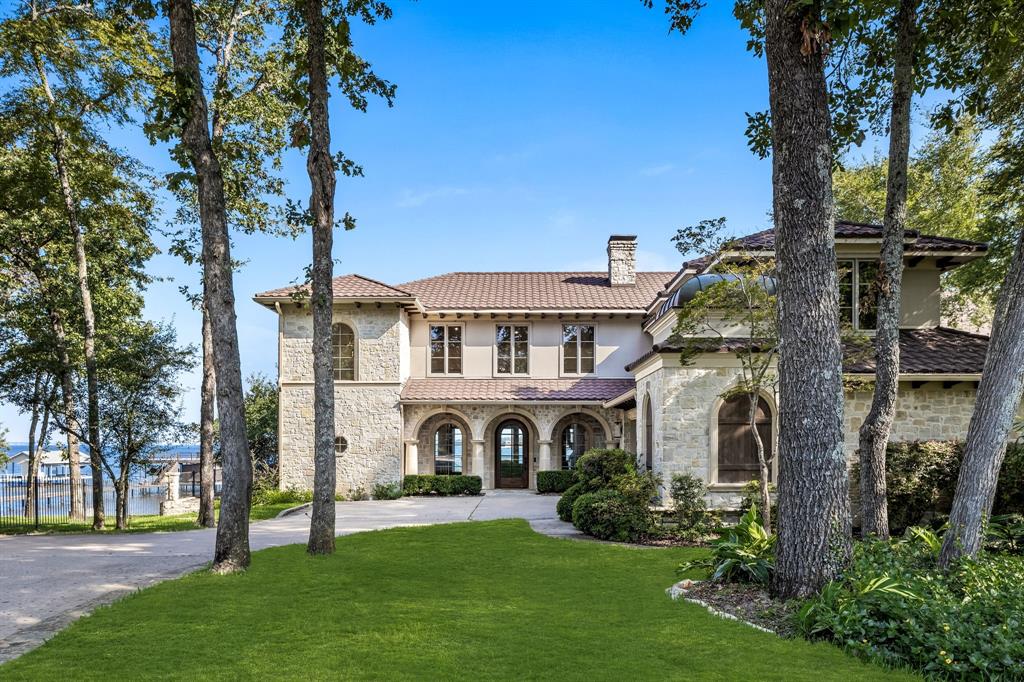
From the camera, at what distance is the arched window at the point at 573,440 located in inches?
954

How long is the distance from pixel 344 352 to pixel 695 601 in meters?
17.3

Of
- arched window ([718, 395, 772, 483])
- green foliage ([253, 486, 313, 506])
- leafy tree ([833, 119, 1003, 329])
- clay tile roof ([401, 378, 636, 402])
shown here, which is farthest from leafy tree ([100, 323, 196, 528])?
leafy tree ([833, 119, 1003, 329])

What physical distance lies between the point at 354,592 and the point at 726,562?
14.1 ft

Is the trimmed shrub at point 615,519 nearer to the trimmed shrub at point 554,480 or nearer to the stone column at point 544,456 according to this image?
the trimmed shrub at point 554,480

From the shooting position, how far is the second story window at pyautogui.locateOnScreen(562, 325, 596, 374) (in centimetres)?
2422

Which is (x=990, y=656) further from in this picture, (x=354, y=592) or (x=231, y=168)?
(x=231, y=168)

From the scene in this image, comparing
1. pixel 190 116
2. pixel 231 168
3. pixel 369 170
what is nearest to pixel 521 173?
pixel 369 170

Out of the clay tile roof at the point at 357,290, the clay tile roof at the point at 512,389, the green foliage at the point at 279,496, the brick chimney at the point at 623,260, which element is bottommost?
the green foliage at the point at 279,496

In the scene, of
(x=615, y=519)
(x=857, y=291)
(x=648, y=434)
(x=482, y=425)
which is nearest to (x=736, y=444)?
(x=648, y=434)

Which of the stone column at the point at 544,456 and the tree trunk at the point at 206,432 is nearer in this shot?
the tree trunk at the point at 206,432

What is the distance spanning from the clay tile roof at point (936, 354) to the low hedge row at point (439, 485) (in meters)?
12.7

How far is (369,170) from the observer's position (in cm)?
1123

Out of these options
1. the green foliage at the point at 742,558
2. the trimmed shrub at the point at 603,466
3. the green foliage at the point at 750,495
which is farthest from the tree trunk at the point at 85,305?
the green foliage at the point at 750,495

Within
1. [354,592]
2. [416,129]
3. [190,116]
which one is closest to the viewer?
[354,592]
